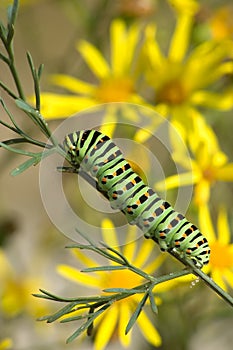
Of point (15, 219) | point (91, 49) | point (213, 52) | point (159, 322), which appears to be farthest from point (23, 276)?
point (213, 52)

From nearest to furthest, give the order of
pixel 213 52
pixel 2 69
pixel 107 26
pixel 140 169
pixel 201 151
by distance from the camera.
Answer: pixel 140 169 → pixel 201 151 → pixel 213 52 → pixel 107 26 → pixel 2 69

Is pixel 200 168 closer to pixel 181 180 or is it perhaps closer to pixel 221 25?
pixel 181 180

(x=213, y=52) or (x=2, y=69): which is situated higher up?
(x=2, y=69)

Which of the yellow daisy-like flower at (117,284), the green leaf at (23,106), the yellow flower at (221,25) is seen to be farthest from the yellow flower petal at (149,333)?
the yellow flower at (221,25)

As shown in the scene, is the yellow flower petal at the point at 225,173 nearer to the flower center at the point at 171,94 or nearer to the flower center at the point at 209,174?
the flower center at the point at 209,174

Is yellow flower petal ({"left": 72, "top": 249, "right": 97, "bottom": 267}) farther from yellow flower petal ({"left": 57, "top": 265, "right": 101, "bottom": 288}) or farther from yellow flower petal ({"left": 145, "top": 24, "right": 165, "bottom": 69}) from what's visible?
yellow flower petal ({"left": 145, "top": 24, "right": 165, "bottom": 69})

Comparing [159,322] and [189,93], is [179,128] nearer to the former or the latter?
[189,93]

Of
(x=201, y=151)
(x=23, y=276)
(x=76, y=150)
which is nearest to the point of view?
(x=76, y=150)

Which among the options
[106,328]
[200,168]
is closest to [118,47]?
[200,168]
